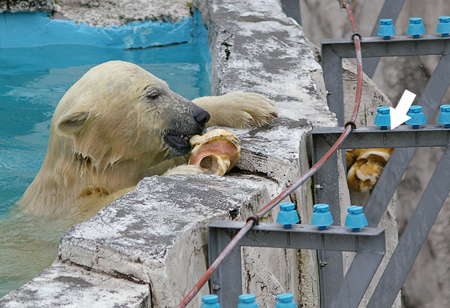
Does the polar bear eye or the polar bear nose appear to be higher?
the polar bear eye

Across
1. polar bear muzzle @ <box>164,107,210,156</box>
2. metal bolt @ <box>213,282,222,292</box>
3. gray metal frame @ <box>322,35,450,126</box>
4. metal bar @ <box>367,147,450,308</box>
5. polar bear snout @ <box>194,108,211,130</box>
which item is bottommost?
metal bar @ <box>367,147,450,308</box>

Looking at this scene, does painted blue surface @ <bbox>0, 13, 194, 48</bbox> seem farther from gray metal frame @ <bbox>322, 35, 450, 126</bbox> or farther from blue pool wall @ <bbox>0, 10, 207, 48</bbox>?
gray metal frame @ <bbox>322, 35, 450, 126</bbox>

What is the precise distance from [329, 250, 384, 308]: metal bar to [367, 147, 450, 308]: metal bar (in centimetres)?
89

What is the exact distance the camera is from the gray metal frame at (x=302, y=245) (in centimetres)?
172

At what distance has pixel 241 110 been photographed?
10.5 feet

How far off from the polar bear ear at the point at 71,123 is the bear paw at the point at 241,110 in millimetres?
685

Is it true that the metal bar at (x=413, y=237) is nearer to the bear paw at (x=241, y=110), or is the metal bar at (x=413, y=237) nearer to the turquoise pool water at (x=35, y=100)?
the bear paw at (x=241, y=110)

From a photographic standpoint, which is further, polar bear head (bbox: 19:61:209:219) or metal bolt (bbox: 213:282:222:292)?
polar bear head (bbox: 19:61:209:219)

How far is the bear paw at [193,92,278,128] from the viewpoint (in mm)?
3221

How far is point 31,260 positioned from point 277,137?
4.15 feet

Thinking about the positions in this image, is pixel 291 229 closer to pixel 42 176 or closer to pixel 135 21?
pixel 42 176

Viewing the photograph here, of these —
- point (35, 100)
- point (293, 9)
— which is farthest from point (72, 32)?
point (293, 9)

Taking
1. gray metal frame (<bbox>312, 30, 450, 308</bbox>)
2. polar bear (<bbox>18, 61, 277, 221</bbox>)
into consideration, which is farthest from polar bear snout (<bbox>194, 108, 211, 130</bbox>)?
gray metal frame (<bbox>312, 30, 450, 308</bbox>)

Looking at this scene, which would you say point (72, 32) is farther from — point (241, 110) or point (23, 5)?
point (241, 110)
